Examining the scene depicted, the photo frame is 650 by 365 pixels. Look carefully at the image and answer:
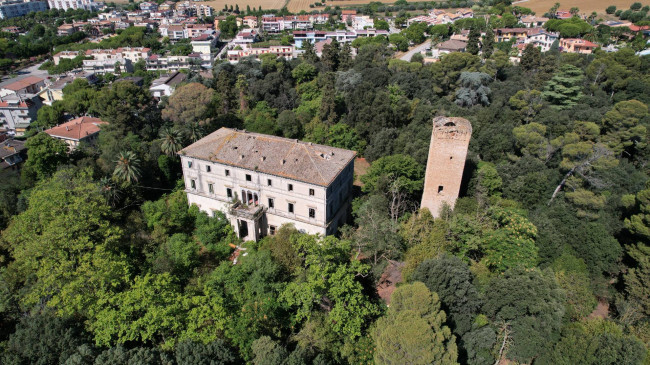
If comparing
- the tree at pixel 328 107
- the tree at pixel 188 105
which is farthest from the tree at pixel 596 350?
the tree at pixel 188 105

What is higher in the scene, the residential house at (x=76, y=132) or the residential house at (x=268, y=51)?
the residential house at (x=268, y=51)

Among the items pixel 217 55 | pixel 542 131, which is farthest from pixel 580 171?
pixel 217 55

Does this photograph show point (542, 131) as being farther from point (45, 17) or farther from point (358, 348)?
point (45, 17)

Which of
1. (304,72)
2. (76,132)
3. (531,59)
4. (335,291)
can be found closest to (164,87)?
(76,132)

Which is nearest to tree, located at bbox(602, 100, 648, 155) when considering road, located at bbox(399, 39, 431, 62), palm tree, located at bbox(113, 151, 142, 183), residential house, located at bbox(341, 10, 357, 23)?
road, located at bbox(399, 39, 431, 62)

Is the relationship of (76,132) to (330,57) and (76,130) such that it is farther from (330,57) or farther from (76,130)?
(330,57)

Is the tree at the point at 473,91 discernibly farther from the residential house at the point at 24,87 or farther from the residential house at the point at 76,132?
the residential house at the point at 24,87
